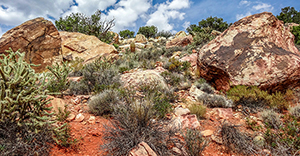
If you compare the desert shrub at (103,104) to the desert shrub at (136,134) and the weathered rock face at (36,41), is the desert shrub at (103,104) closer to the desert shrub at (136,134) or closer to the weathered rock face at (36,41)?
the desert shrub at (136,134)

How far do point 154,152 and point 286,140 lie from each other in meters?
2.44

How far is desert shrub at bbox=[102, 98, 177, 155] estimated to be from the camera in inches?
91.7

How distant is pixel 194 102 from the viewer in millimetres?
4609

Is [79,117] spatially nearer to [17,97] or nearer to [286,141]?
[17,97]

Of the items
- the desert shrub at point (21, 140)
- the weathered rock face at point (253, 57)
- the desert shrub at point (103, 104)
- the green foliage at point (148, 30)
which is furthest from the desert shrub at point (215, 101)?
the green foliage at point (148, 30)

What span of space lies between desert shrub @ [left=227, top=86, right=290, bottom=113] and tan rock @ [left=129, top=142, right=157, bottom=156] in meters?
3.34

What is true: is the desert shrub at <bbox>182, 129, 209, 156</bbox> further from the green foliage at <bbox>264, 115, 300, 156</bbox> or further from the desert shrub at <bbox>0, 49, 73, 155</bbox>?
the desert shrub at <bbox>0, 49, 73, 155</bbox>

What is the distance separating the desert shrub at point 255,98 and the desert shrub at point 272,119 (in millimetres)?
431

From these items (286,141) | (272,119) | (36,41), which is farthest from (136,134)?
(36,41)

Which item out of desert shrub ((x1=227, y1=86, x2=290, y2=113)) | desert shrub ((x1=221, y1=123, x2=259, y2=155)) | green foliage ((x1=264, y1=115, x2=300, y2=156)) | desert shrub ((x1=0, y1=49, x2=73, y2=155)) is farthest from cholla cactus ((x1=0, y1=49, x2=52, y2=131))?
desert shrub ((x1=227, y1=86, x2=290, y2=113))

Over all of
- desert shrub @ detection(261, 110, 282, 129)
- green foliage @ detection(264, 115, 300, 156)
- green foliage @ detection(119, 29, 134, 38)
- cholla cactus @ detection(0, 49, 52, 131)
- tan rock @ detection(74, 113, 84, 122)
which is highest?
green foliage @ detection(119, 29, 134, 38)

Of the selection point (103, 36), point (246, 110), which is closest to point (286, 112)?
point (246, 110)

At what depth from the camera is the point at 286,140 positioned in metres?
2.64

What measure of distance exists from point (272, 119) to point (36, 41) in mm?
11736
